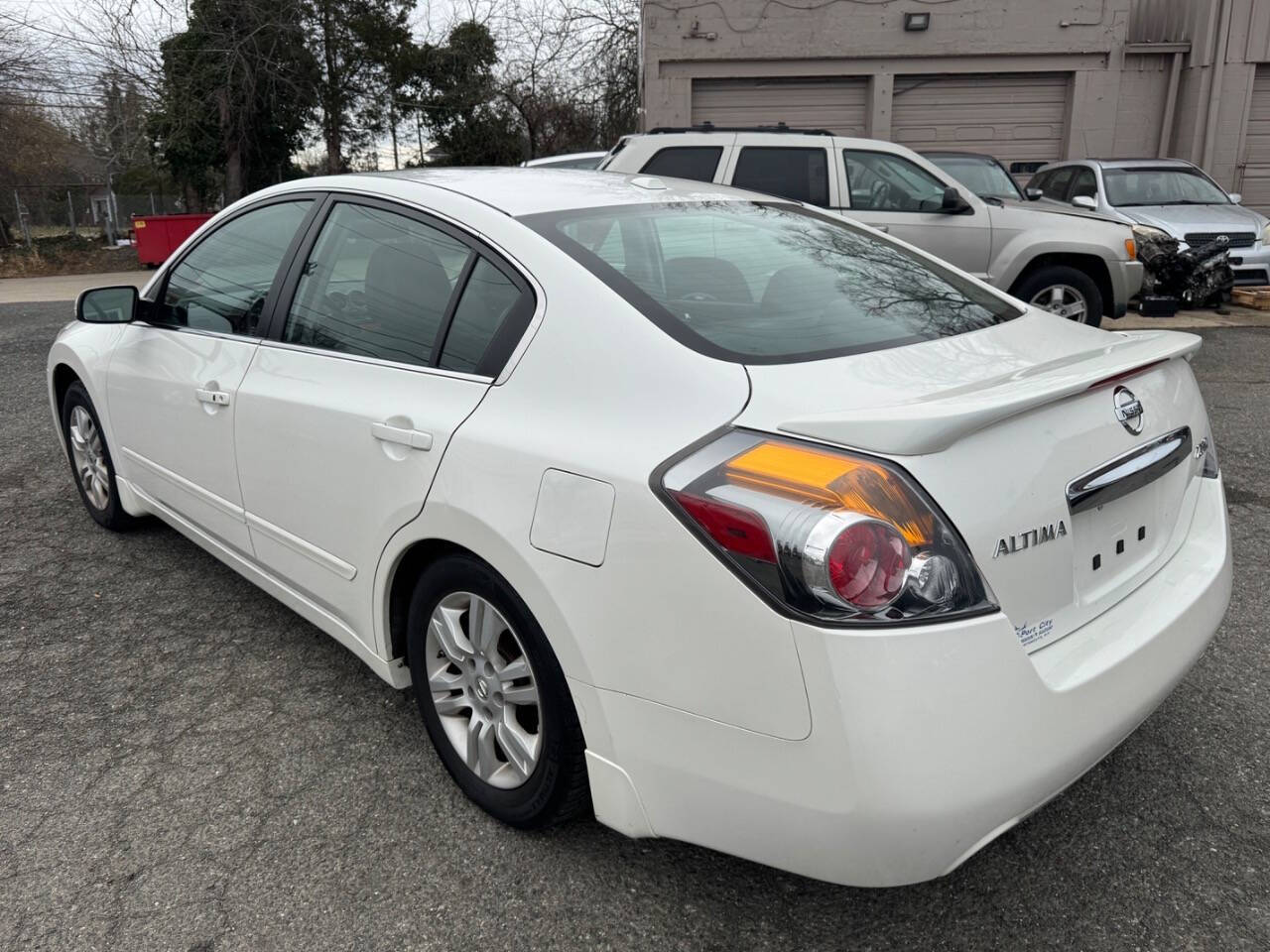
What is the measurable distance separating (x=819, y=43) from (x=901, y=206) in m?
8.42

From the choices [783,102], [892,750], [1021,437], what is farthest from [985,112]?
[892,750]

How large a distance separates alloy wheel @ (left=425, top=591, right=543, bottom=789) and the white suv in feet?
20.1

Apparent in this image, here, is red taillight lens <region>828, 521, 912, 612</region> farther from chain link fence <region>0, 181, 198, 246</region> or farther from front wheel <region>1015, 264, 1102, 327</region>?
chain link fence <region>0, 181, 198, 246</region>

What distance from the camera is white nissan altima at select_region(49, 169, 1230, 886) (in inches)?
64.4

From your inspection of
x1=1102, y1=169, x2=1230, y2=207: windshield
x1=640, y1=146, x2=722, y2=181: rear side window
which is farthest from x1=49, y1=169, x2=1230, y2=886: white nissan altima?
x1=1102, y1=169, x2=1230, y2=207: windshield

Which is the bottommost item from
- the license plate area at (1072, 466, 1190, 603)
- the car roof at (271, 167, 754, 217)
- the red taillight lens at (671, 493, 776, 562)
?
the license plate area at (1072, 466, 1190, 603)

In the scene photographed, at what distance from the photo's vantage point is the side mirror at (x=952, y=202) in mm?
7816

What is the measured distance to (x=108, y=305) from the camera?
3.69 m

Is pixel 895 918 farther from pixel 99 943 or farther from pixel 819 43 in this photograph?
pixel 819 43

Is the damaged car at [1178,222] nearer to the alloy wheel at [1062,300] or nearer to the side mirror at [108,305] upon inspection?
the alloy wheel at [1062,300]

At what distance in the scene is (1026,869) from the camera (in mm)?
2184

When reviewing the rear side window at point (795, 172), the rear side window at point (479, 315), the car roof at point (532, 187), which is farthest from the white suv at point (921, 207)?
the rear side window at point (479, 315)

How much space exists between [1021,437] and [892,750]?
0.63 metres

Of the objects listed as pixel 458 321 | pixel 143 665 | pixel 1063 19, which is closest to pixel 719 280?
pixel 458 321
